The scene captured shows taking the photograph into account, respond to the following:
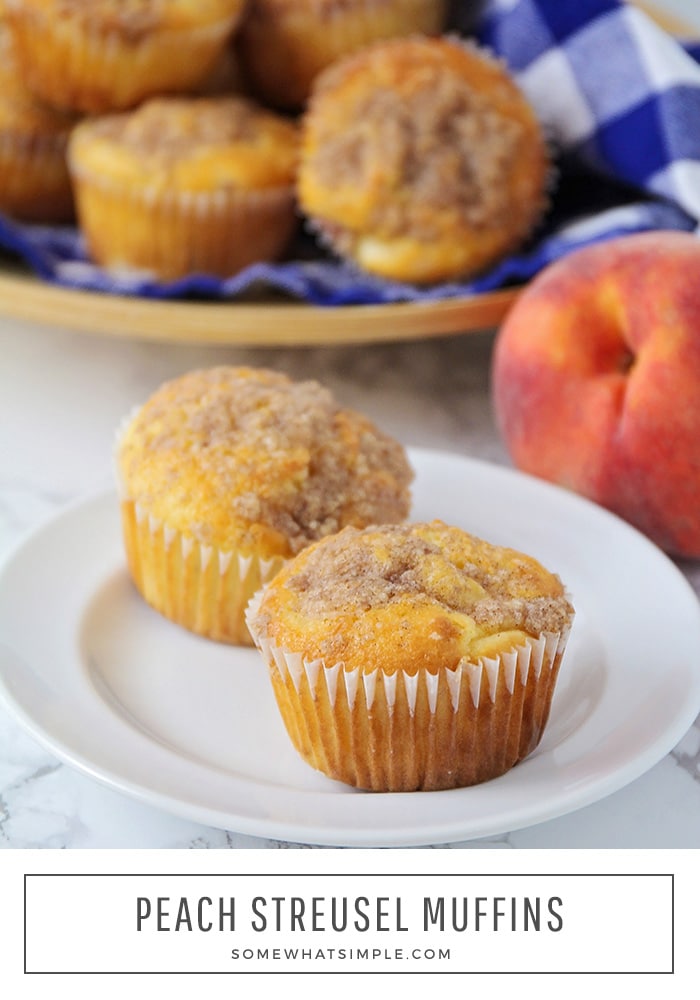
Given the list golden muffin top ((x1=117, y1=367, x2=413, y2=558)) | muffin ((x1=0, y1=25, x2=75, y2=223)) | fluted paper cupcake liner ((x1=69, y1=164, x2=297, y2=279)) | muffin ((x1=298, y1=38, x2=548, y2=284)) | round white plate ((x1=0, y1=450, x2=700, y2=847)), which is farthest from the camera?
muffin ((x1=0, y1=25, x2=75, y2=223))

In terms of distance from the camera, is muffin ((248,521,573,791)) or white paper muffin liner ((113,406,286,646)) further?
white paper muffin liner ((113,406,286,646))

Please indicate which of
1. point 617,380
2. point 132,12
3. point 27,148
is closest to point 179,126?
point 132,12

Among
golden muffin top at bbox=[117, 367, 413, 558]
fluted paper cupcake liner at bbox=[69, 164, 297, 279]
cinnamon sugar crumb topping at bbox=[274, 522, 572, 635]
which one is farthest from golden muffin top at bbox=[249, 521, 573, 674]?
fluted paper cupcake liner at bbox=[69, 164, 297, 279]

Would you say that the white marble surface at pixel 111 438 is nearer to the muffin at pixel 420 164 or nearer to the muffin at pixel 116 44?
the muffin at pixel 420 164

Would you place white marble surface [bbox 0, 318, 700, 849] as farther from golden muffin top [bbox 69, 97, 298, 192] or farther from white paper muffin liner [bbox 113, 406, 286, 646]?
golden muffin top [bbox 69, 97, 298, 192]

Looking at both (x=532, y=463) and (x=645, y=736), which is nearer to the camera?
(x=645, y=736)

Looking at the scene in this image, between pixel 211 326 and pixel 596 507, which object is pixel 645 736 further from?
pixel 211 326
